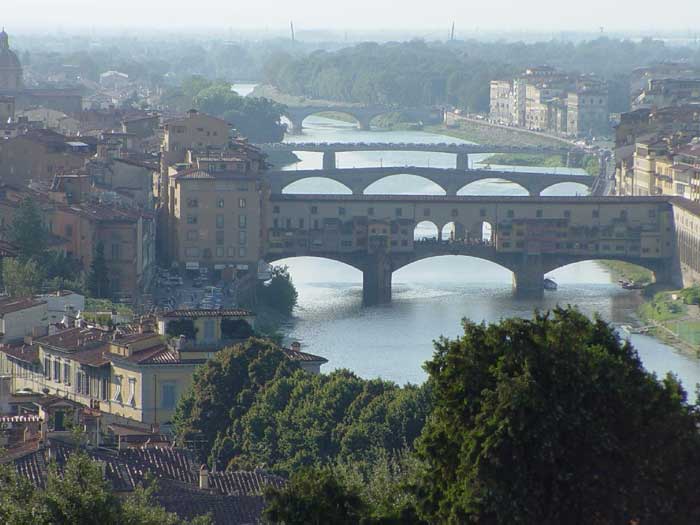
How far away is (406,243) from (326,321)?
18.2ft

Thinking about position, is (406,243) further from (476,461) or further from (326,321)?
(476,461)

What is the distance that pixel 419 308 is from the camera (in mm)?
32125

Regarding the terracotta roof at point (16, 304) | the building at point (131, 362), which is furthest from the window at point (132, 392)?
the terracotta roof at point (16, 304)

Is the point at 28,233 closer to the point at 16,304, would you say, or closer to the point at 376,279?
the point at 16,304

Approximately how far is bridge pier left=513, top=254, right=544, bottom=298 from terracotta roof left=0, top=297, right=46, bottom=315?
44.5 ft

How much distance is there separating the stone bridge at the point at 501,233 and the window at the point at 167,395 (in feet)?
55.0

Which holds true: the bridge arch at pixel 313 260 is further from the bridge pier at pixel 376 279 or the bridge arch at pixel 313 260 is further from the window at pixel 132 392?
the window at pixel 132 392

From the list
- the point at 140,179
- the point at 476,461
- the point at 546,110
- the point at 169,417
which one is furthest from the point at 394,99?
the point at 476,461

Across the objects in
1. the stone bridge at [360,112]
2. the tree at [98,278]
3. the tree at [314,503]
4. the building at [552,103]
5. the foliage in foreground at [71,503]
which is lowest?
the stone bridge at [360,112]

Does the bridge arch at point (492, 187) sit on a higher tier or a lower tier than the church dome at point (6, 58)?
lower

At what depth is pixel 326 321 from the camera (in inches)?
1200

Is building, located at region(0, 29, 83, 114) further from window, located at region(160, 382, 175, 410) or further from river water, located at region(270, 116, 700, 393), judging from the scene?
window, located at region(160, 382, 175, 410)

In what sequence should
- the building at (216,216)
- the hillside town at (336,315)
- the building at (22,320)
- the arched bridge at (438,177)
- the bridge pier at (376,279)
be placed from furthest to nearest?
1. the arched bridge at (438,177)
2. the bridge pier at (376,279)
3. the building at (216,216)
4. the building at (22,320)
5. the hillside town at (336,315)

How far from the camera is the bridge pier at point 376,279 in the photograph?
33.6 m
